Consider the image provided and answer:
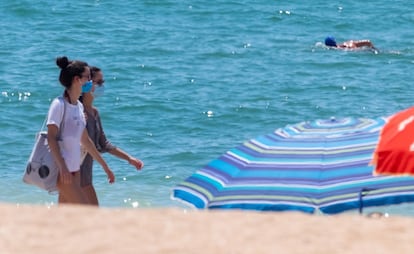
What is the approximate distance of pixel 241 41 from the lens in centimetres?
1867

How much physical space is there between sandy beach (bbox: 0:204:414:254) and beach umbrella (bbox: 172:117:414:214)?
3.24ft

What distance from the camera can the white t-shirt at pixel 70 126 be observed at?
21.9 feet

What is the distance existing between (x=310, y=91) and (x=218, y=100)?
4.19 ft

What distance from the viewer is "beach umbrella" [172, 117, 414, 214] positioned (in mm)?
6320

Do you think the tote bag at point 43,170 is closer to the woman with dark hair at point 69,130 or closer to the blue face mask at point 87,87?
the woman with dark hair at point 69,130

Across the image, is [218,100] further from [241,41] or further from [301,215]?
[301,215]

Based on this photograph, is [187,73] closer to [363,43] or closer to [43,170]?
[363,43]

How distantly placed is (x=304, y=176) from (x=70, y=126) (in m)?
1.33

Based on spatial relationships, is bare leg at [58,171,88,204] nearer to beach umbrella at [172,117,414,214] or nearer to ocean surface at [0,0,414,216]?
beach umbrella at [172,117,414,214]

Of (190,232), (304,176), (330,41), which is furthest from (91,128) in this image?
(330,41)

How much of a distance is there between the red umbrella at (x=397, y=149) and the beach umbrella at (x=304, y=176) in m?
0.24

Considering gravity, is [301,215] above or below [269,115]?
above

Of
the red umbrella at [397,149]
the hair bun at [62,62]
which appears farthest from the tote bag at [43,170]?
the red umbrella at [397,149]

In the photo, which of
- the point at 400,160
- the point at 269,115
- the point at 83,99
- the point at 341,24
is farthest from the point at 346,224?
the point at 341,24
